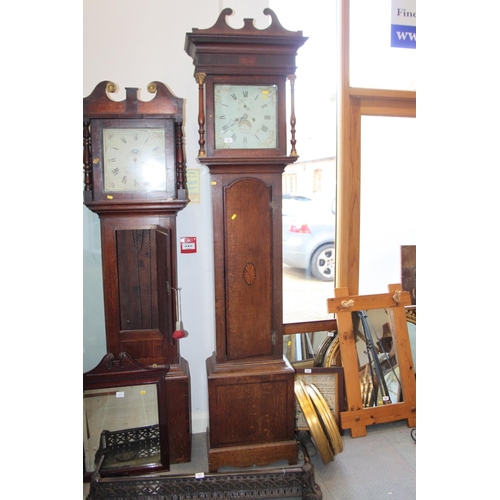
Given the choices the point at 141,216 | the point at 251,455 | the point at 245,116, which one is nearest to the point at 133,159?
the point at 141,216

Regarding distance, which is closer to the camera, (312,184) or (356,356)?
(356,356)

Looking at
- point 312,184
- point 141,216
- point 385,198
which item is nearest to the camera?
point 141,216

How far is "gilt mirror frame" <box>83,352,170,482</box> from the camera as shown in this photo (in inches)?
89.1

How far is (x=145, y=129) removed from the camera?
7.24 feet

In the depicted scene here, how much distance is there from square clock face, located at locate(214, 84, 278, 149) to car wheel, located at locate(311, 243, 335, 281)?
1.01 m

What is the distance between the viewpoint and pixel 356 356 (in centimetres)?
279

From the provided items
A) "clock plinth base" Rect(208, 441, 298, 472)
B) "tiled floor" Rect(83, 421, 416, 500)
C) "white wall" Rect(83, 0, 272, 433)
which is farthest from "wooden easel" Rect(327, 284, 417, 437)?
"white wall" Rect(83, 0, 272, 433)

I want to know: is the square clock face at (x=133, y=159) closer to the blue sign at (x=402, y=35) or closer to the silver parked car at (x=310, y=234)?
the silver parked car at (x=310, y=234)

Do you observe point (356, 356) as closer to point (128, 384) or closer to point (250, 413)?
point (250, 413)

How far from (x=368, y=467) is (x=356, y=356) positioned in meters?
0.63

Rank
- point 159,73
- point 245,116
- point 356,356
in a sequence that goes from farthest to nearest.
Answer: point 356,356 < point 159,73 < point 245,116
